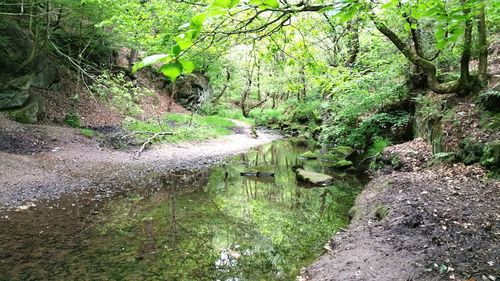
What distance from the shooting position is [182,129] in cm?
1844

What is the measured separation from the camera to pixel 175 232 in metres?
7.32

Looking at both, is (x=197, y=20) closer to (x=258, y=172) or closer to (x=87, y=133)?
(x=258, y=172)

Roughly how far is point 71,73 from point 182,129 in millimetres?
7672

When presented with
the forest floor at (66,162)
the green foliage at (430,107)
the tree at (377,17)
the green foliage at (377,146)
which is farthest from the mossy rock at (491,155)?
the forest floor at (66,162)

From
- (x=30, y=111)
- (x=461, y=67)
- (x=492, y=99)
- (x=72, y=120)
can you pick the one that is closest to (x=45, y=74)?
(x=72, y=120)

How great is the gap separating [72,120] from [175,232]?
38.9 ft

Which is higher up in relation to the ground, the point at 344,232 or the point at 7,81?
the point at 7,81

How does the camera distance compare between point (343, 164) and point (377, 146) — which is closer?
point (343, 164)

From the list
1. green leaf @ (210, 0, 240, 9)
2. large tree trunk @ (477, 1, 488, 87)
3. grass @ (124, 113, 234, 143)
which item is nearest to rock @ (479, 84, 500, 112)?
large tree trunk @ (477, 1, 488, 87)

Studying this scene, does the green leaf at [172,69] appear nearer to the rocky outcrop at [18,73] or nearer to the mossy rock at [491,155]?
the mossy rock at [491,155]

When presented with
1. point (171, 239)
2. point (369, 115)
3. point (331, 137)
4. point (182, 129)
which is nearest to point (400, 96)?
point (369, 115)

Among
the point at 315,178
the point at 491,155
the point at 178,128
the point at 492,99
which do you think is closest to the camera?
the point at 491,155

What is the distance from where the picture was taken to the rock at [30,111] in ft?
46.3

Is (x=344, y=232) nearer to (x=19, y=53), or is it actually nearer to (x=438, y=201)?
(x=438, y=201)
